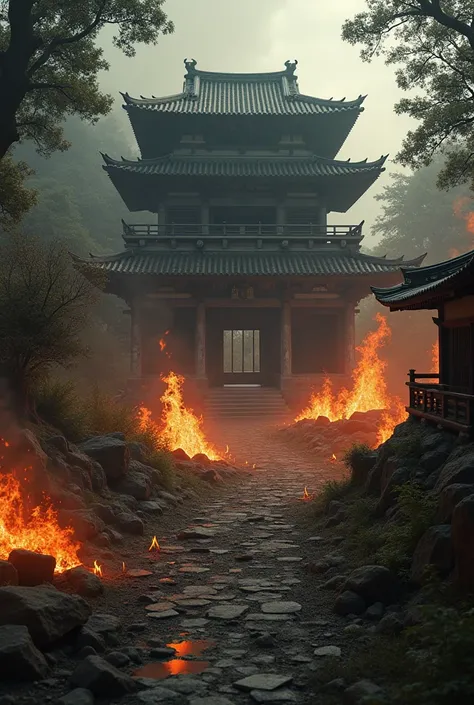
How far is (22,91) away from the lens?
9.70 m

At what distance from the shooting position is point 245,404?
2184 cm

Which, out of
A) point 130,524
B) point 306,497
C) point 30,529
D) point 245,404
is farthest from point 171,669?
point 245,404

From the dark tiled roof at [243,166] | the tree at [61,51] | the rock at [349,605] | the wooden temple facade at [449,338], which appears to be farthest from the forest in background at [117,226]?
the rock at [349,605]

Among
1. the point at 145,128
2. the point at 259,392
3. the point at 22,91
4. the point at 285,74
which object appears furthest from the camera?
the point at 285,74

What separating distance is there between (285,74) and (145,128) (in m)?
7.81

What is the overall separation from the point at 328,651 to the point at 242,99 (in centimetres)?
2592

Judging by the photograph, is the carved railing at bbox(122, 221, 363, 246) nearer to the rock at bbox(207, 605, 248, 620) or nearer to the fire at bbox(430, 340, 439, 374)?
the fire at bbox(430, 340, 439, 374)

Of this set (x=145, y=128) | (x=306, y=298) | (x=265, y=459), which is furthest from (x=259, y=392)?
(x=145, y=128)

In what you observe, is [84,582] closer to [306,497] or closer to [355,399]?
[306,497]

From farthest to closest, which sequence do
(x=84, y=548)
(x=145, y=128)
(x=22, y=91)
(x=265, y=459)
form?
(x=145, y=128) < (x=265, y=459) < (x=22, y=91) < (x=84, y=548)

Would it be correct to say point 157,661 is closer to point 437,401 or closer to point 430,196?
point 437,401

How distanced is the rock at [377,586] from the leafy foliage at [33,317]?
16.7ft

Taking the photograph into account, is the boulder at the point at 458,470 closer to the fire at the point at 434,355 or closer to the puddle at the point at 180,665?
the puddle at the point at 180,665

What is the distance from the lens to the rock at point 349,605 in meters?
5.28
